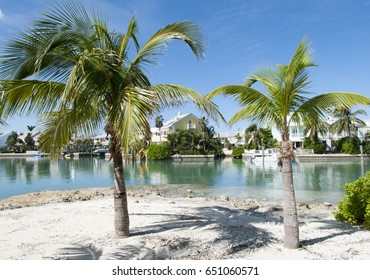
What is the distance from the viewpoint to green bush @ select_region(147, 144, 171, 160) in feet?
210

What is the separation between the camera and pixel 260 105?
22.8 ft

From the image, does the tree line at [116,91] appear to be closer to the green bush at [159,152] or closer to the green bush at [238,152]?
the green bush at [159,152]

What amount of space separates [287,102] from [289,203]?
2.15 m

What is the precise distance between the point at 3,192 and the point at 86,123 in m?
23.1

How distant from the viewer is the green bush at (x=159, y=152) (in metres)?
63.9

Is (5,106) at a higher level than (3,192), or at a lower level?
higher

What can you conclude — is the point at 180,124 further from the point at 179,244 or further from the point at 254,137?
the point at 179,244

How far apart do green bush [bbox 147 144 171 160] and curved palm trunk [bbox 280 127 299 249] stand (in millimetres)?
57611

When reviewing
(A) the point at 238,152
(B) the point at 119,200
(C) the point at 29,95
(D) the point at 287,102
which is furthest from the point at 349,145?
(C) the point at 29,95

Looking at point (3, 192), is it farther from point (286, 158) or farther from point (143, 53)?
point (286, 158)

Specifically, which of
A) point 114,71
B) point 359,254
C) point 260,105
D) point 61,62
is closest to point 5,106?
point 61,62

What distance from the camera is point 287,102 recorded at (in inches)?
263

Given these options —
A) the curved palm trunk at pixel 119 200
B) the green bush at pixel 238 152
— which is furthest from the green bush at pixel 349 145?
the curved palm trunk at pixel 119 200

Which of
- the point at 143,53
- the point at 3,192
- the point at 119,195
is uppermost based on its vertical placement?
the point at 143,53
